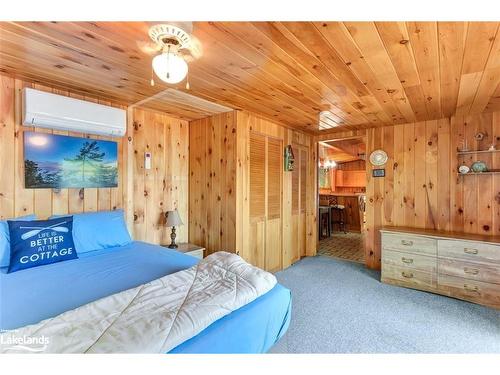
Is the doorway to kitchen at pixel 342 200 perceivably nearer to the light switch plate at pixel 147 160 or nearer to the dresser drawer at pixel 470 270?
the dresser drawer at pixel 470 270

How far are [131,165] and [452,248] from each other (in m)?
3.83

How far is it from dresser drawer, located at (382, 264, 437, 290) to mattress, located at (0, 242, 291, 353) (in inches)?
88.3

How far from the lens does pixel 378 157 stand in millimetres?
3807

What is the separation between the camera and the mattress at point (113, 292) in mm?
1170

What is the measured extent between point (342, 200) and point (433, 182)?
12.0 ft

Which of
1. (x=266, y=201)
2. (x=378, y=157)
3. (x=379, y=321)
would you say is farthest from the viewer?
(x=378, y=157)

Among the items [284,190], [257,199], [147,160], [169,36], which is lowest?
[257,199]

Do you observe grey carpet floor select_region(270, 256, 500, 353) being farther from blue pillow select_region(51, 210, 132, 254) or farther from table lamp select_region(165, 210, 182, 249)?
blue pillow select_region(51, 210, 132, 254)

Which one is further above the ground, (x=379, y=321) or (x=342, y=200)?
(x=342, y=200)

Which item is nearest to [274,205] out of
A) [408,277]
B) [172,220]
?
[172,220]

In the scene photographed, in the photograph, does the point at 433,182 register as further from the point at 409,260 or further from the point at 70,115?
the point at 70,115

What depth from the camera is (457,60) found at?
1778mm

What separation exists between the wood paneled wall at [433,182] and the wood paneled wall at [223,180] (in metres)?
1.78
